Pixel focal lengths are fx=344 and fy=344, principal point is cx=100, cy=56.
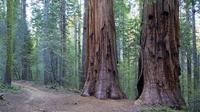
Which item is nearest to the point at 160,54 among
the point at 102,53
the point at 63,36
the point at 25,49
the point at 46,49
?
the point at 102,53

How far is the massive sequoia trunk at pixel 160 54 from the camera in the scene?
11.0m

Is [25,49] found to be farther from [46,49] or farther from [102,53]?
[102,53]

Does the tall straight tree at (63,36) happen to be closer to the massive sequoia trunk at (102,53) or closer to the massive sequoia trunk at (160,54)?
the massive sequoia trunk at (102,53)

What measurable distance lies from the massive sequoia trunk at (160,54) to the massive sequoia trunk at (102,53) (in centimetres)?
265

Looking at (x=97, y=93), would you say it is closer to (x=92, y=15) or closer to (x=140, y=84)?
(x=140, y=84)

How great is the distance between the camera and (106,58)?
14148 mm

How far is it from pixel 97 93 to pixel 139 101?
2.90 meters

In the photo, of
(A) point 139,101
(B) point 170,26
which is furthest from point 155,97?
(B) point 170,26

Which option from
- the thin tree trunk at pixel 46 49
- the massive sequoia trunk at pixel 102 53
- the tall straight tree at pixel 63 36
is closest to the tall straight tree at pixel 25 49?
the thin tree trunk at pixel 46 49

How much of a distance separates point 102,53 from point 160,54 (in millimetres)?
3539

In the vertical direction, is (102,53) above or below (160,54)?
above

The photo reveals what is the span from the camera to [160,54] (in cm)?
1118

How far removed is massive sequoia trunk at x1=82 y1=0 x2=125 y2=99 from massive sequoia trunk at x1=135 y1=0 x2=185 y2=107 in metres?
2.65

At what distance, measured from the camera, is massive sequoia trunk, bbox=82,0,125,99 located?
45.6 ft
